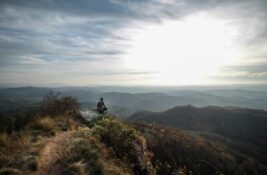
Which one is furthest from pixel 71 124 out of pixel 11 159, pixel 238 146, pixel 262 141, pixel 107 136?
pixel 262 141

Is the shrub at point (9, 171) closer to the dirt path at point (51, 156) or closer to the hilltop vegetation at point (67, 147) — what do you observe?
the hilltop vegetation at point (67, 147)

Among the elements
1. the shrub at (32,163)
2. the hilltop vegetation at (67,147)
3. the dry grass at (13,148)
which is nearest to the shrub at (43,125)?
the hilltop vegetation at (67,147)

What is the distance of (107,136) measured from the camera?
1374 cm

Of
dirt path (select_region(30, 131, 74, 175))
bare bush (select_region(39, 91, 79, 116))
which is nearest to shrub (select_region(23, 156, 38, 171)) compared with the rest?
dirt path (select_region(30, 131, 74, 175))

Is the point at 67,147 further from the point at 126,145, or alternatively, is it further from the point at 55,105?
the point at 55,105

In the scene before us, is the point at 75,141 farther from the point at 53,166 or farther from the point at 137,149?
the point at 137,149

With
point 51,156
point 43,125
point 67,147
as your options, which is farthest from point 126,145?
point 43,125

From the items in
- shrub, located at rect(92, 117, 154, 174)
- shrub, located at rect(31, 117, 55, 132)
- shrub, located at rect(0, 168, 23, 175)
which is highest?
shrub, located at rect(31, 117, 55, 132)

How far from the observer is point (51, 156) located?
32.8 feet

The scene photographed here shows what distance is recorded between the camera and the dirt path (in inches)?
344

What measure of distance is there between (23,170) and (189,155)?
6849cm

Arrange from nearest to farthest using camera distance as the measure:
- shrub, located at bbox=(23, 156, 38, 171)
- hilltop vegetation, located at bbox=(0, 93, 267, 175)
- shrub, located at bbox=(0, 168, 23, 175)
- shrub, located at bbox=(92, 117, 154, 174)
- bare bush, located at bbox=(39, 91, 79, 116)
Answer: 1. shrub, located at bbox=(0, 168, 23, 175)
2. shrub, located at bbox=(23, 156, 38, 171)
3. hilltop vegetation, located at bbox=(0, 93, 267, 175)
4. shrub, located at bbox=(92, 117, 154, 174)
5. bare bush, located at bbox=(39, 91, 79, 116)

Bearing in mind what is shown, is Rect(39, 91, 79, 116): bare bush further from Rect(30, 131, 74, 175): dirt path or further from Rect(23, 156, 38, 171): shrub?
Rect(23, 156, 38, 171): shrub

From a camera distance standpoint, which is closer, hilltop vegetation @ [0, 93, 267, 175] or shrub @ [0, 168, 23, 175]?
shrub @ [0, 168, 23, 175]
